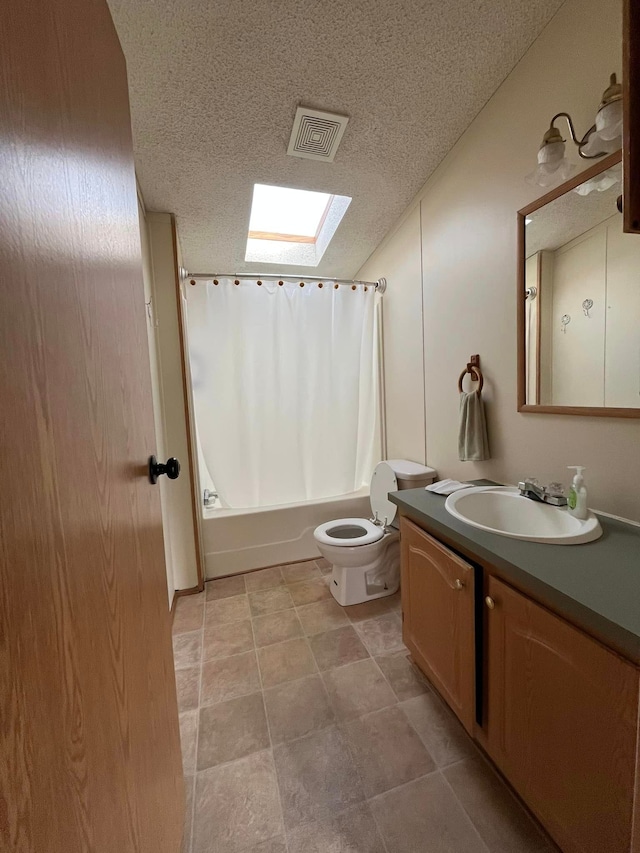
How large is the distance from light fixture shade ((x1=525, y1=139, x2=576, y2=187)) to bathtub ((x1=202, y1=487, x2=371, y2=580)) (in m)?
2.11

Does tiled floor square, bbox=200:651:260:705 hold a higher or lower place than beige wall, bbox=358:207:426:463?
lower

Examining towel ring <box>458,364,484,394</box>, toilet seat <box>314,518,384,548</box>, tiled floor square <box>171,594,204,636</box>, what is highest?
towel ring <box>458,364,484,394</box>

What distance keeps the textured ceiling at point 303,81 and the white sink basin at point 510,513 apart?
1.63m

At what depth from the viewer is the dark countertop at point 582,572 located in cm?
66

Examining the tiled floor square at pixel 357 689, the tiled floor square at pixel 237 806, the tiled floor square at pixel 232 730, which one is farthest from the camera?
the tiled floor square at pixel 357 689

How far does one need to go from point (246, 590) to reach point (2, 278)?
229 centimetres

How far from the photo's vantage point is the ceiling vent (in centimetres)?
138

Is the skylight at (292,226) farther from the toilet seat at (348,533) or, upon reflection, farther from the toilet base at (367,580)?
the toilet base at (367,580)

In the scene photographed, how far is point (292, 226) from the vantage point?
2523mm

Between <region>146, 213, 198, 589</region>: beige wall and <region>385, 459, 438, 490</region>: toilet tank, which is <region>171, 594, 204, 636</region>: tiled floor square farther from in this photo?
<region>385, 459, 438, 490</region>: toilet tank

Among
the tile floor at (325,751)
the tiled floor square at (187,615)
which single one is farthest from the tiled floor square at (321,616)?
the tiled floor square at (187,615)

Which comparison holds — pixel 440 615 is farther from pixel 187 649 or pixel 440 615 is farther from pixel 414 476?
pixel 187 649

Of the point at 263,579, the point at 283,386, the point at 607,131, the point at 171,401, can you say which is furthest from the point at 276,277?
the point at 263,579

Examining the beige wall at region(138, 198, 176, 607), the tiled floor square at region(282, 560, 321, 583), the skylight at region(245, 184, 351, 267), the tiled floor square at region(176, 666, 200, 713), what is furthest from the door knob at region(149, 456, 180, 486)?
the skylight at region(245, 184, 351, 267)
